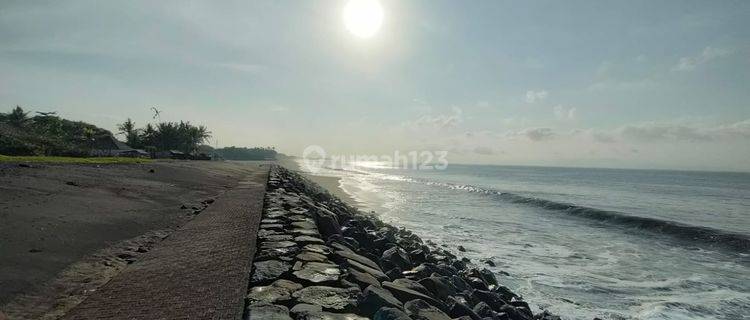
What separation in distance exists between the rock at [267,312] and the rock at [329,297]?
31 centimetres

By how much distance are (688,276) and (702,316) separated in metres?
3.62

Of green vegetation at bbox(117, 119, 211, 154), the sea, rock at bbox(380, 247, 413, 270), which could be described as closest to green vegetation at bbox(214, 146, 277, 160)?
green vegetation at bbox(117, 119, 211, 154)

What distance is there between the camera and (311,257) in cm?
488

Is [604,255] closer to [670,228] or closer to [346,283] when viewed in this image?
[670,228]

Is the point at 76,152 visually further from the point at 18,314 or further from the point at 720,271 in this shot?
the point at 720,271

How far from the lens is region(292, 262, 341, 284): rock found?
13.5ft

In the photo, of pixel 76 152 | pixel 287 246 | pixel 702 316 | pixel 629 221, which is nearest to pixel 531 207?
pixel 629 221

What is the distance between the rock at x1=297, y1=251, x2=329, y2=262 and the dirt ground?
6.77ft

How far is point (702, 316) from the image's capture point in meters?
7.76

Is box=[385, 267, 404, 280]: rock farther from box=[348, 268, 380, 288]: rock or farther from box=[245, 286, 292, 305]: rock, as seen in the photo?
box=[245, 286, 292, 305]: rock

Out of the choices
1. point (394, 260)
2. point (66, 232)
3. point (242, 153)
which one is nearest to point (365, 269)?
point (394, 260)

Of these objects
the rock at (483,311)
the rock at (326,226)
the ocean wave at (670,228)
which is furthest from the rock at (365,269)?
the ocean wave at (670,228)

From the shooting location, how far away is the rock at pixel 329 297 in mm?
3557

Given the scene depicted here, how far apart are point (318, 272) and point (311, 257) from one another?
1.84 ft
